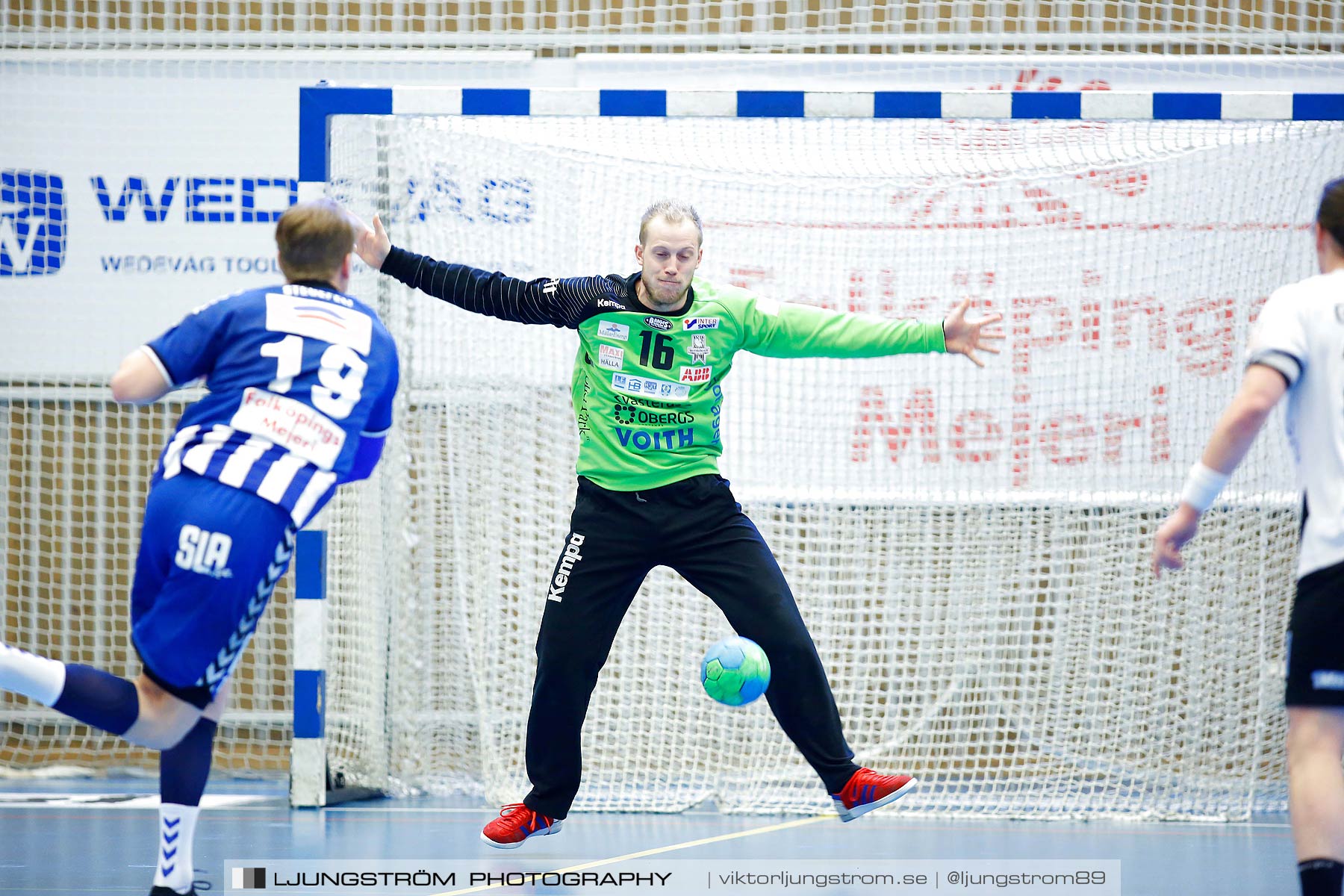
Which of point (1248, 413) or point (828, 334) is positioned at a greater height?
point (828, 334)

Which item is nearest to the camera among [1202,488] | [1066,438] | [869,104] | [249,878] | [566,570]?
[1202,488]

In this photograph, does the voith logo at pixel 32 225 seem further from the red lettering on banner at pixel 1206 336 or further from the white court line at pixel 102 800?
the red lettering on banner at pixel 1206 336

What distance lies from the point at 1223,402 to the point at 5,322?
21.5ft

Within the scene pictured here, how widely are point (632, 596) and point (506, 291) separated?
1090mm

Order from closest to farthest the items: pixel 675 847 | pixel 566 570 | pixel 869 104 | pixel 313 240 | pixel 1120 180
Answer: pixel 313 240, pixel 566 570, pixel 675 847, pixel 869 104, pixel 1120 180

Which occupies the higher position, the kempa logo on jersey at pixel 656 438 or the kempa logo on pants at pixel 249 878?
the kempa logo on jersey at pixel 656 438

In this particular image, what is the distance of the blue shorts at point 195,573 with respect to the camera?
3338 millimetres

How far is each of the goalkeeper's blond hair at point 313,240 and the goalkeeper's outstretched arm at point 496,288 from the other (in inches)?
34.6

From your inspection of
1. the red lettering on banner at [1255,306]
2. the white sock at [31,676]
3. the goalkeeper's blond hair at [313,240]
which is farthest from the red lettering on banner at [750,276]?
the white sock at [31,676]

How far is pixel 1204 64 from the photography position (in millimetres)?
7535

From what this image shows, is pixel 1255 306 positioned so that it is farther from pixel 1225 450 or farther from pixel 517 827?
pixel 517 827

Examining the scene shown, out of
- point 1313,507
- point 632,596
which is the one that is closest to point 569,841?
point 632,596

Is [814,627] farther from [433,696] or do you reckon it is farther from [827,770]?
[827,770]

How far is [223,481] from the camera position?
3.39 m
